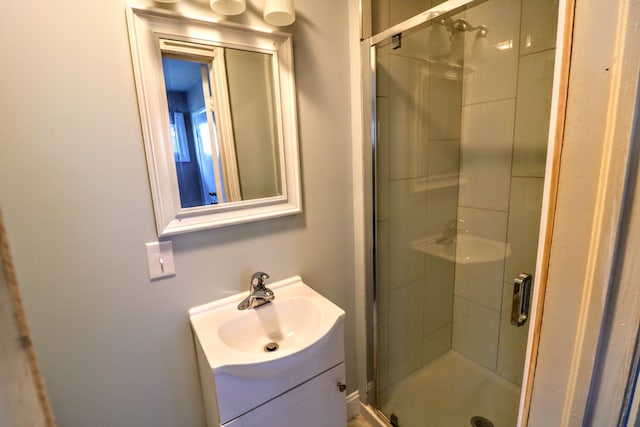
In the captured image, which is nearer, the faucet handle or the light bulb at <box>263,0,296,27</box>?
the light bulb at <box>263,0,296,27</box>

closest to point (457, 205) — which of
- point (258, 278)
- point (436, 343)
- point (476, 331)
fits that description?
point (476, 331)

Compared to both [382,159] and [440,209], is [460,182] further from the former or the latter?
[382,159]

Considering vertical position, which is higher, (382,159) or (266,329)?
(382,159)

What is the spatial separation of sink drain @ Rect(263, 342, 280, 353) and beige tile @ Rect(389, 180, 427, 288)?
2.47ft

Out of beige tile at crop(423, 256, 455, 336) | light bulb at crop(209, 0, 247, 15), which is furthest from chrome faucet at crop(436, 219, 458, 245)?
light bulb at crop(209, 0, 247, 15)

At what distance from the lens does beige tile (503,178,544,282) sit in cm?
138

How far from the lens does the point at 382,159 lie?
1.52 meters

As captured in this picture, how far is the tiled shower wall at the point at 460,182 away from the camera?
1394 mm

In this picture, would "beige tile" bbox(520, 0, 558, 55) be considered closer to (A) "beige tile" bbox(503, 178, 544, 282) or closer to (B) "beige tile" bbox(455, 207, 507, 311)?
(A) "beige tile" bbox(503, 178, 544, 282)

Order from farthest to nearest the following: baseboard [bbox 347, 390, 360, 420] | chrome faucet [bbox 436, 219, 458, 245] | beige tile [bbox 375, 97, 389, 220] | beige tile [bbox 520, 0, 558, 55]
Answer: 1. chrome faucet [bbox 436, 219, 458, 245]
2. baseboard [bbox 347, 390, 360, 420]
3. beige tile [bbox 375, 97, 389, 220]
4. beige tile [bbox 520, 0, 558, 55]

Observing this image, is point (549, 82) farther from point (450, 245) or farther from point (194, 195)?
point (194, 195)

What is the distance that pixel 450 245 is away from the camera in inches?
72.4

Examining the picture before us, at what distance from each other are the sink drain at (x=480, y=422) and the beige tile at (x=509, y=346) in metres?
0.26

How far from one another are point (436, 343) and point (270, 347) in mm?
1245
